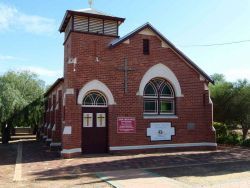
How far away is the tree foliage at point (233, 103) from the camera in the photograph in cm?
2142

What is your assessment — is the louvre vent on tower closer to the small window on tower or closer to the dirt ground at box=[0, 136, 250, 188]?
the small window on tower

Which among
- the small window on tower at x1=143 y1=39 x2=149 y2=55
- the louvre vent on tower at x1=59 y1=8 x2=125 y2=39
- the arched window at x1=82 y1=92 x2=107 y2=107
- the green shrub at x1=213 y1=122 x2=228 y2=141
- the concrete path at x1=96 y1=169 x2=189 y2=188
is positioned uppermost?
the louvre vent on tower at x1=59 y1=8 x2=125 y2=39

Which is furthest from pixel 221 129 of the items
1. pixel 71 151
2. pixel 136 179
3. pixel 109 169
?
pixel 136 179

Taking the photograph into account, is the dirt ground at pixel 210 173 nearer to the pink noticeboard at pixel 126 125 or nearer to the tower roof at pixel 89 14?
the pink noticeboard at pixel 126 125

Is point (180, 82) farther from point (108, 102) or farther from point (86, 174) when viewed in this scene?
point (86, 174)

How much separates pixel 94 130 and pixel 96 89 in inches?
80.6

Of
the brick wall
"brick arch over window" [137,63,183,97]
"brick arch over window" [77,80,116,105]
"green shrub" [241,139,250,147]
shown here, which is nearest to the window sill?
the brick wall

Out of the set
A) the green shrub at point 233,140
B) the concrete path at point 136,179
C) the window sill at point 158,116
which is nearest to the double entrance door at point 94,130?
the window sill at point 158,116

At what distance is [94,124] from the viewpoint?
15.9 metres

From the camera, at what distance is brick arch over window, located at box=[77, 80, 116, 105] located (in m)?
15.5

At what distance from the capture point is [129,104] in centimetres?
1647

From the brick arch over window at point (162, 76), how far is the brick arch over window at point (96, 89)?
187 centimetres

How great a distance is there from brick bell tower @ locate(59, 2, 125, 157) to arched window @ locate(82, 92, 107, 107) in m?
0.59

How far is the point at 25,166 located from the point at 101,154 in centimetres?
420
